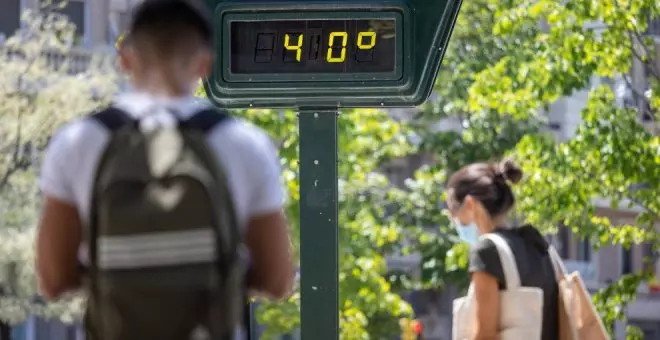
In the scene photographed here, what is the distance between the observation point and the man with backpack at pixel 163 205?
380cm

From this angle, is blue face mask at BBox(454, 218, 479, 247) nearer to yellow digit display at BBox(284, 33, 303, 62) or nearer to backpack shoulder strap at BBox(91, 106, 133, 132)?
yellow digit display at BBox(284, 33, 303, 62)

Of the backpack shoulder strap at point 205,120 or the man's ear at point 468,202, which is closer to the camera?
the backpack shoulder strap at point 205,120

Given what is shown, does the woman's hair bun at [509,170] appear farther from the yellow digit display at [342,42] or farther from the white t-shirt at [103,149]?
the white t-shirt at [103,149]

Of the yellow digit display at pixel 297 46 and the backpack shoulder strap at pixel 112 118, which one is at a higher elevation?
the yellow digit display at pixel 297 46

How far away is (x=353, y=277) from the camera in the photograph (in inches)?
862

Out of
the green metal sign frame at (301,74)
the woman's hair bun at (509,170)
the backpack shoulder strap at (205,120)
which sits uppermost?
the green metal sign frame at (301,74)

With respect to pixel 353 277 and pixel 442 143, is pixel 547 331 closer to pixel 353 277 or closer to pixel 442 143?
pixel 353 277

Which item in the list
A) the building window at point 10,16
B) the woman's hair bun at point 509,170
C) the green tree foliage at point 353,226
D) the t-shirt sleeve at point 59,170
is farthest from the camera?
the building window at point 10,16

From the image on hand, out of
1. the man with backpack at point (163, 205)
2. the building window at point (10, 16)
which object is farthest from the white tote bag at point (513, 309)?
the building window at point (10, 16)

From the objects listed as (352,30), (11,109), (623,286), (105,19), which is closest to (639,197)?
(623,286)

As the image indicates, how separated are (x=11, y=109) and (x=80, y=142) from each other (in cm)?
2441

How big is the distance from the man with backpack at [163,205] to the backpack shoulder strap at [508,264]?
2.33 metres

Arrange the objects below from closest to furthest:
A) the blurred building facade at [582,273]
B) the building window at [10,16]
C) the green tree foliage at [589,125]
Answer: the green tree foliage at [589,125] < the building window at [10,16] < the blurred building facade at [582,273]

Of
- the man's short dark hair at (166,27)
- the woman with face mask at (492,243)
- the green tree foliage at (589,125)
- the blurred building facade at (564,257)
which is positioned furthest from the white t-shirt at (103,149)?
the blurred building facade at (564,257)
